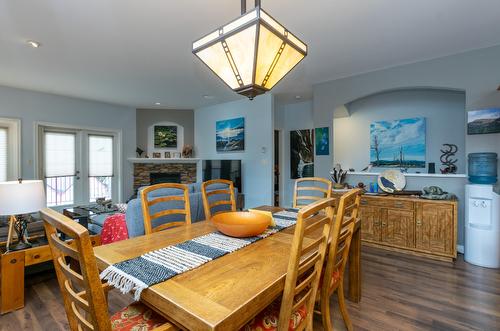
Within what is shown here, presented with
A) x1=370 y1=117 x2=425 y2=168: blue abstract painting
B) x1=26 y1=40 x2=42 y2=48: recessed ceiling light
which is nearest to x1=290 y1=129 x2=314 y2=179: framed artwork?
x1=370 y1=117 x2=425 y2=168: blue abstract painting

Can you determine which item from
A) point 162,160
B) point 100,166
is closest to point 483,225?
point 162,160

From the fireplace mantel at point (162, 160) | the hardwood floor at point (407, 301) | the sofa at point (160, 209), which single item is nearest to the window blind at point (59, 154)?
the fireplace mantel at point (162, 160)

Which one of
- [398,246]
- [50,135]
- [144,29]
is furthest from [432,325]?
[50,135]

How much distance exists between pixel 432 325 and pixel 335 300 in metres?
0.71

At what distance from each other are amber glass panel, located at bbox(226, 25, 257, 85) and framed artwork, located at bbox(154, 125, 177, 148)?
5.95 metres

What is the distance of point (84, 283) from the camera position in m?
0.86

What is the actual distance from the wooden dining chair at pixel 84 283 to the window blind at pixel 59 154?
566 cm

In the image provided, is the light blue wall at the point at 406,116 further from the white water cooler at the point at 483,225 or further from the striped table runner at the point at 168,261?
the striped table runner at the point at 168,261

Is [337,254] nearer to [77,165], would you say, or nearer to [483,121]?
[483,121]

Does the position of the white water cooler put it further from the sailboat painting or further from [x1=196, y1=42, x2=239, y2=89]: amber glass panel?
the sailboat painting

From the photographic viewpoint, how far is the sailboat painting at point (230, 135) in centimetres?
582

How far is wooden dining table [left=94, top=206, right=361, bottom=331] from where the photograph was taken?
892 mm

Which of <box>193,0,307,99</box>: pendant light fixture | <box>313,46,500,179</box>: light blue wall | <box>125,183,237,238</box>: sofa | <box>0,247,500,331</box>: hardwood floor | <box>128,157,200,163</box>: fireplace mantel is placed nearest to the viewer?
<box>193,0,307,99</box>: pendant light fixture

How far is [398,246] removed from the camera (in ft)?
11.4
